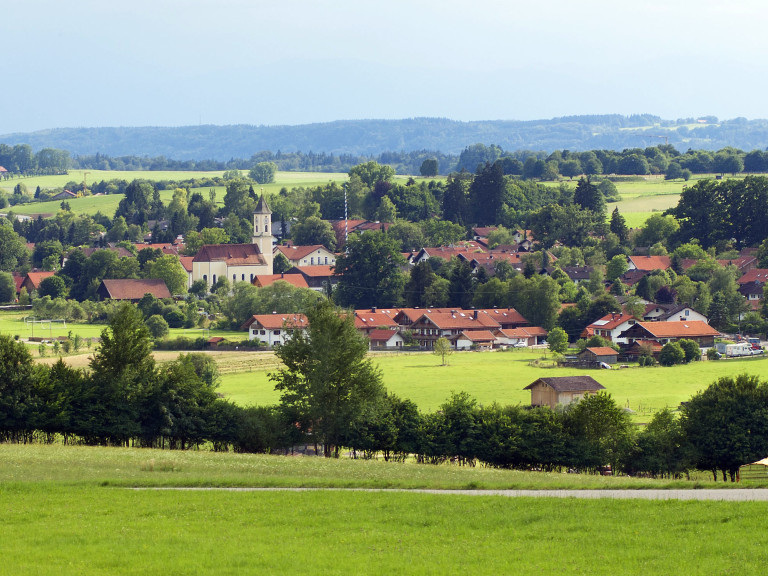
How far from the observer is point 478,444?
35.6m

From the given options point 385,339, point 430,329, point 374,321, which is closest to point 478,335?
point 430,329

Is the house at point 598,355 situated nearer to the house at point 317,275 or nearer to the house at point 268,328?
the house at point 268,328

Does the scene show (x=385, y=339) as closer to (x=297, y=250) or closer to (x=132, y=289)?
(x=132, y=289)

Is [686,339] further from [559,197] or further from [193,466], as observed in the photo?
[559,197]

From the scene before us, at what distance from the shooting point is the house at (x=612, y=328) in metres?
78.5

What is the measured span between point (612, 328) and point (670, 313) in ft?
19.6

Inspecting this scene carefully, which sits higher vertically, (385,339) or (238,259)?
(238,259)

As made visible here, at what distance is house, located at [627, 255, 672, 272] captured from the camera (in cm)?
10188

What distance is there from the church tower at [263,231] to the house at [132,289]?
13.8 metres

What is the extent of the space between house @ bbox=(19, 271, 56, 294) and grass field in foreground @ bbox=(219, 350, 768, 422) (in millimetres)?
44436

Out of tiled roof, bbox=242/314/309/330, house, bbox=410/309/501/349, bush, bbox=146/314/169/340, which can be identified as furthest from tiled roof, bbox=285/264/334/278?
bush, bbox=146/314/169/340

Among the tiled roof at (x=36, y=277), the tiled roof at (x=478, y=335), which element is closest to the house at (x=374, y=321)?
the tiled roof at (x=478, y=335)

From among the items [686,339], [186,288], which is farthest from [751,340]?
[186,288]

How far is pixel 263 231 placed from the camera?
115m
